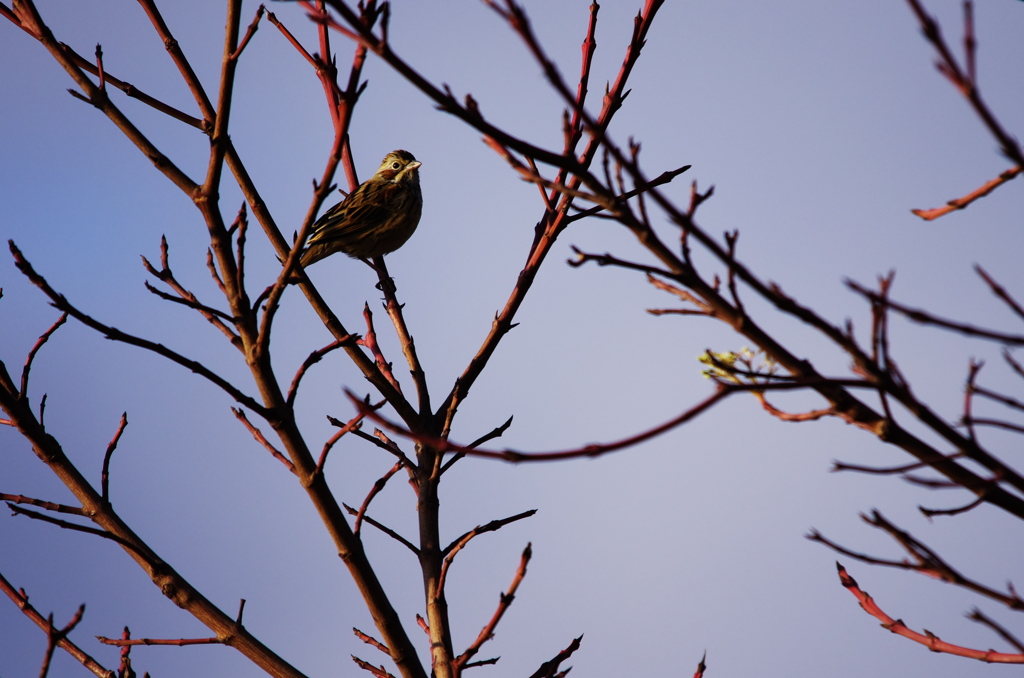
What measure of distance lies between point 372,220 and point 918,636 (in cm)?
550

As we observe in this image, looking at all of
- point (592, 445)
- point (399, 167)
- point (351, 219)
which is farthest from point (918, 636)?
point (399, 167)

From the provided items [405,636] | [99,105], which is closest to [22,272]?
[99,105]

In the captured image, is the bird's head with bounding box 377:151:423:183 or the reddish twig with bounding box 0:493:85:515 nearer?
the reddish twig with bounding box 0:493:85:515

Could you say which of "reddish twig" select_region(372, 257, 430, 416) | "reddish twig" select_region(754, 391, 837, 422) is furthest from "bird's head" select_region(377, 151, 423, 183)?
"reddish twig" select_region(754, 391, 837, 422)

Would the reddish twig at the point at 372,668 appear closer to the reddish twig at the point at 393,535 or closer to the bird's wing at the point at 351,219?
the reddish twig at the point at 393,535

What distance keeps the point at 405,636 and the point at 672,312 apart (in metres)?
1.76

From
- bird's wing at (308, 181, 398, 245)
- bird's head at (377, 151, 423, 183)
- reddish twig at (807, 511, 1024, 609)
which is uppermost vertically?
bird's head at (377, 151, 423, 183)

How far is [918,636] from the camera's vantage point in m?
2.47

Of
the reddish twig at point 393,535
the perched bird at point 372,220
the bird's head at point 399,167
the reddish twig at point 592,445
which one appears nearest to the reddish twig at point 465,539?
the reddish twig at point 393,535

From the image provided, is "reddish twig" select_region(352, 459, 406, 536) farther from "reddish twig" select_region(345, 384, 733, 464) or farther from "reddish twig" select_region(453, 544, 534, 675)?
"reddish twig" select_region(345, 384, 733, 464)

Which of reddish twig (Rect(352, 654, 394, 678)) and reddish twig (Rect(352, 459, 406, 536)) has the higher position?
reddish twig (Rect(352, 459, 406, 536))

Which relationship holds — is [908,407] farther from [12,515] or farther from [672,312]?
[12,515]

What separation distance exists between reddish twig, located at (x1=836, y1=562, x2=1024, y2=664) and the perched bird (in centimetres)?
443

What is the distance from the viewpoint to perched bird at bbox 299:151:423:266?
676cm
